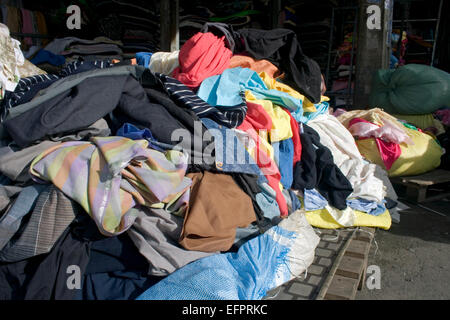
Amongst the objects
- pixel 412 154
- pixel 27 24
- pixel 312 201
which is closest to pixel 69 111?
pixel 312 201

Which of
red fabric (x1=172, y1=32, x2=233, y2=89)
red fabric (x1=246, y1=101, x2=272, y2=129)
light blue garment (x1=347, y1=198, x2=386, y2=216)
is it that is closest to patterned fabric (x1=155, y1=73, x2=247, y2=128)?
red fabric (x1=246, y1=101, x2=272, y2=129)

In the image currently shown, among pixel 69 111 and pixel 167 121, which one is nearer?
pixel 69 111

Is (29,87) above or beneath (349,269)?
above

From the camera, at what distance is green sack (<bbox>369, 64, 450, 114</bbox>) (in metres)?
4.06

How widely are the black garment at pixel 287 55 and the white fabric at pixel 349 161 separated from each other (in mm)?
341

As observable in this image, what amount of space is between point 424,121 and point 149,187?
3.93 metres

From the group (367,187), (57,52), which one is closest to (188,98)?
(367,187)

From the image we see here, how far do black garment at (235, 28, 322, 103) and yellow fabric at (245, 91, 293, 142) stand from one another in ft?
1.21

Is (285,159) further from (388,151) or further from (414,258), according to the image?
(388,151)

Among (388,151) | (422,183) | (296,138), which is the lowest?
(422,183)

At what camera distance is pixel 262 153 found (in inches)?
74.7

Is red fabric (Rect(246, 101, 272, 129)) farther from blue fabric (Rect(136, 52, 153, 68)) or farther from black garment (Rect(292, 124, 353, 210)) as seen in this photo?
blue fabric (Rect(136, 52, 153, 68))

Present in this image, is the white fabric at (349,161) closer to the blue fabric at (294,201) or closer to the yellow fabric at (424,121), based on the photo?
the blue fabric at (294,201)

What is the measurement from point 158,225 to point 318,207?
1248 mm
